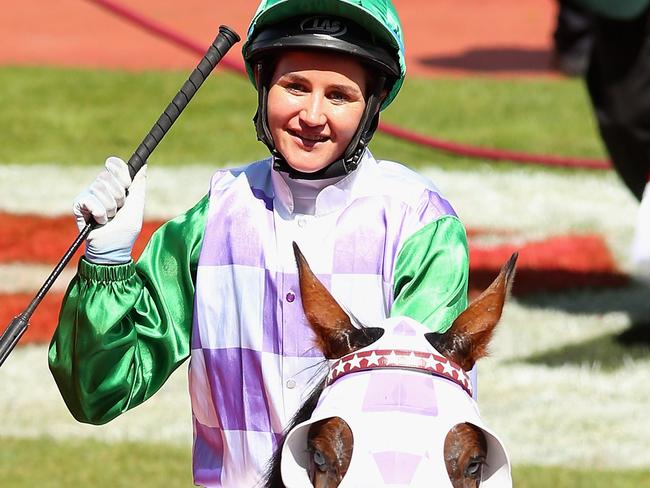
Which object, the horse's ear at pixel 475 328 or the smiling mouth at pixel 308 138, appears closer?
the horse's ear at pixel 475 328

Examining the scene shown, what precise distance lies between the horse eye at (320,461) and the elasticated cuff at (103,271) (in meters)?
0.77

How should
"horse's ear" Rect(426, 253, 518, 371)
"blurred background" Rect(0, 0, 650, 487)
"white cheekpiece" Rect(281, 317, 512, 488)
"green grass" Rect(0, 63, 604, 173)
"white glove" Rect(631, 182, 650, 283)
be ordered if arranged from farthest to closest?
"green grass" Rect(0, 63, 604, 173) → "blurred background" Rect(0, 0, 650, 487) → "white glove" Rect(631, 182, 650, 283) → "horse's ear" Rect(426, 253, 518, 371) → "white cheekpiece" Rect(281, 317, 512, 488)

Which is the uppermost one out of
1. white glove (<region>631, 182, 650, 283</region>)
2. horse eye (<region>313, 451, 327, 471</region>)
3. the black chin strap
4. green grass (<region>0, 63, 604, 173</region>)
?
the black chin strap

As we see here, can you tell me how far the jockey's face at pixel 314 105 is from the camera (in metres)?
3.27

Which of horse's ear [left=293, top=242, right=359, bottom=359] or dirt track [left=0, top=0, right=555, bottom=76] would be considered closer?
horse's ear [left=293, top=242, right=359, bottom=359]

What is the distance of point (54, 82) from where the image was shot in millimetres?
14125

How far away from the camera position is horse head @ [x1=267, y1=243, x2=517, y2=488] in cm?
260

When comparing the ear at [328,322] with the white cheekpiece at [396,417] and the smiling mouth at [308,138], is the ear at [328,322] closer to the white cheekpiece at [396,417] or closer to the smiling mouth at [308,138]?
the white cheekpiece at [396,417]

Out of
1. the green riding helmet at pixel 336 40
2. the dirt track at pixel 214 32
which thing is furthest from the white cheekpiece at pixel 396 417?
the dirt track at pixel 214 32

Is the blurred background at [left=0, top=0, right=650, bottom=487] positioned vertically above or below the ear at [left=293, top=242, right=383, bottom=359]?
below

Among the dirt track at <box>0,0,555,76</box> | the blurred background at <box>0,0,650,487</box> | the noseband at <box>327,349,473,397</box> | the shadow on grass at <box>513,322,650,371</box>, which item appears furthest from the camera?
the dirt track at <box>0,0,555,76</box>

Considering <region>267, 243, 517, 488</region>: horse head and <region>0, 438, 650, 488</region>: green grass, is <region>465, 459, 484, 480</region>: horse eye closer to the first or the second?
<region>267, 243, 517, 488</region>: horse head

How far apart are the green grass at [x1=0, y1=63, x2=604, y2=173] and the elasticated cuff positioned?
815 centimetres

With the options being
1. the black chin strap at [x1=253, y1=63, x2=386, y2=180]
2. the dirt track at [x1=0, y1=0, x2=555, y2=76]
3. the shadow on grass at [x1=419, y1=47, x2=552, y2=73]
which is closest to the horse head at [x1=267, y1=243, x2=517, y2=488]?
the black chin strap at [x1=253, y1=63, x2=386, y2=180]
